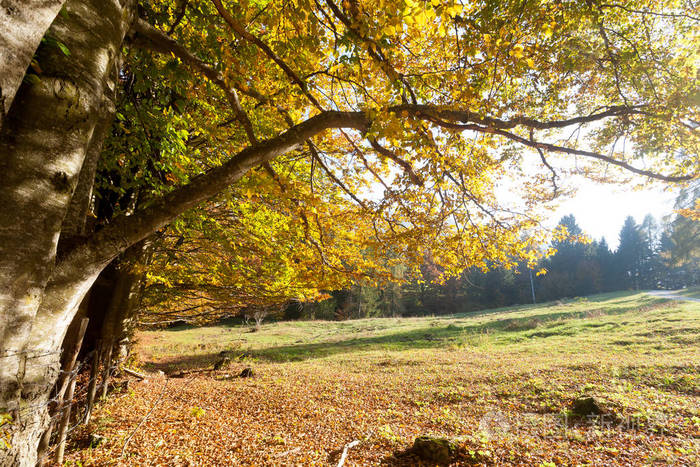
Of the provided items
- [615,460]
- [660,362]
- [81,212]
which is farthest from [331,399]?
[660,362]

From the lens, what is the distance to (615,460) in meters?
3.83

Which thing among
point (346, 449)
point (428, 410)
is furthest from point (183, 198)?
point (428, 410)

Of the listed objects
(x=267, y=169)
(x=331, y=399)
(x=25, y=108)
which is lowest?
(x=331, y=399)

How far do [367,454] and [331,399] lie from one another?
112 inches

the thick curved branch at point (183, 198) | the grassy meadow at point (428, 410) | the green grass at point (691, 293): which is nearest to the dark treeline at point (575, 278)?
the green grass at point (691, 293)

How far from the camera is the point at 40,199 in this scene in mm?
1656

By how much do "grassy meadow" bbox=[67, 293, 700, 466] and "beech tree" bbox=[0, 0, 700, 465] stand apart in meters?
2.85

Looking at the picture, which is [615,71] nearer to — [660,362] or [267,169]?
[267,169]

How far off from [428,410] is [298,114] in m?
7.14

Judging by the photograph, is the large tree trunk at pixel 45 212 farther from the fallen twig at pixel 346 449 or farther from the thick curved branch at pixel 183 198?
the fallen twig at pixel 346 449

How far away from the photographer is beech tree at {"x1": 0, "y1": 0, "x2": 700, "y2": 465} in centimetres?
167

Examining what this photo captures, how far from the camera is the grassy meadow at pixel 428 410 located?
4.11 meters

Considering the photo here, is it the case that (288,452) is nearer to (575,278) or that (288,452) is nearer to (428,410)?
(428,410)

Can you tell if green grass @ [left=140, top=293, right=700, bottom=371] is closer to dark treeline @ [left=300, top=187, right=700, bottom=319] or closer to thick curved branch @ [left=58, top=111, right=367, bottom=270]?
thick curved branch @ [left=58, top=111, right=367, bottom=270]
